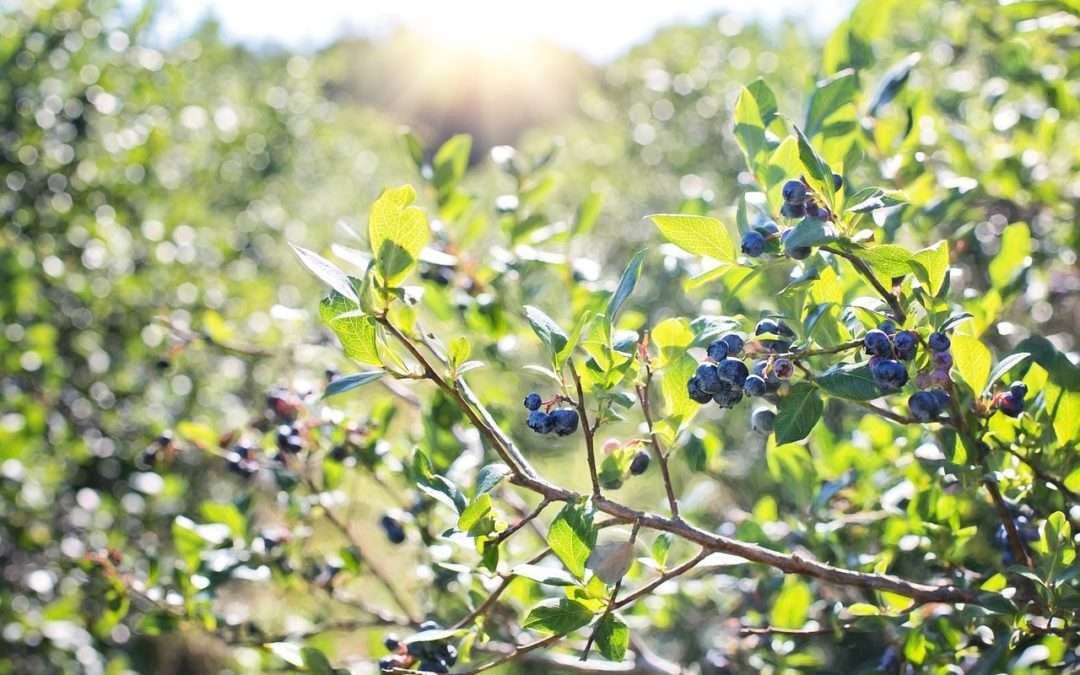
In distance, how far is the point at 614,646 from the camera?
1110mm

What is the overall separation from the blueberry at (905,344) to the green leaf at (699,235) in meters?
0.19

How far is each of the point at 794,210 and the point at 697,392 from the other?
0.69 feet

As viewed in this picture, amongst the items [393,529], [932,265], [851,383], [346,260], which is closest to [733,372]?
[851,383]

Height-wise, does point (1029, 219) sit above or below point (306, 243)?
above

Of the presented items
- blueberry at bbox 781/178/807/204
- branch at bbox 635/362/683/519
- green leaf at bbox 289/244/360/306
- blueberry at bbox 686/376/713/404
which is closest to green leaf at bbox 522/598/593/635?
branch at bbox 635/362/683/519

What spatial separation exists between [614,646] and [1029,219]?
5.54 ft

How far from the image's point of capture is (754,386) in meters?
1.02

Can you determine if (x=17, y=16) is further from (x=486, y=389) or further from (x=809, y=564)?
(x=809, y=564)

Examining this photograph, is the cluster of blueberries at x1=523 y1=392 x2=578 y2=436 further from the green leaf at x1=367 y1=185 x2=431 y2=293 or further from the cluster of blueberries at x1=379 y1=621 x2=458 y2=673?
the cluster of blueberries at x1=379 y1=621 x2=458 y2=673

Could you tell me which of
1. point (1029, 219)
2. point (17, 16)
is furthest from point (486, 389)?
point (17, 16)

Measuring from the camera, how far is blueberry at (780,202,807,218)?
3.48 feet

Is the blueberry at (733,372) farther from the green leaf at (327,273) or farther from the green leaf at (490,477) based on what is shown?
the green leaf at (327,273)

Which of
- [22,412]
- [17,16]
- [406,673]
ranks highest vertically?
[406,673]

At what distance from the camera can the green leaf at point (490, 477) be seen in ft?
3.33
